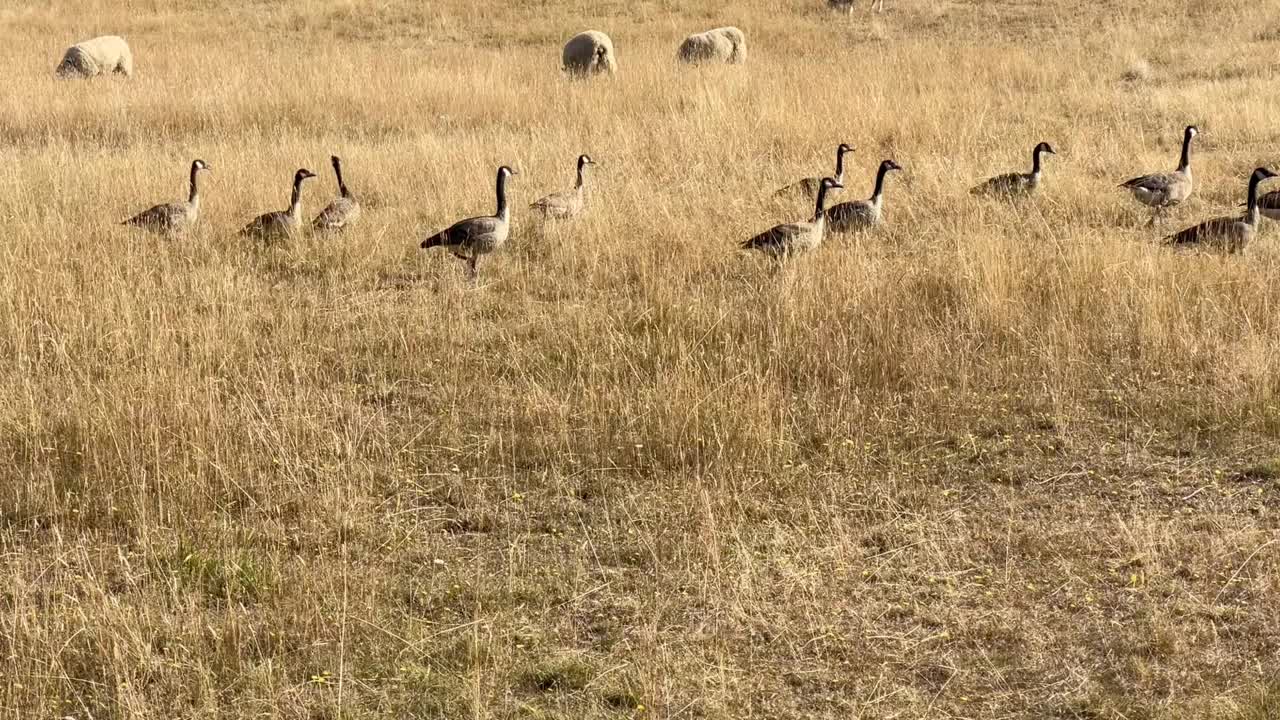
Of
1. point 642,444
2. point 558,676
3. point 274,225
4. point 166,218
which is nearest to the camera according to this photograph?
point 558,676

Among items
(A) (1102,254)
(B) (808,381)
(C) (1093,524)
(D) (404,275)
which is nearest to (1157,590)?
(C) (1093,524)

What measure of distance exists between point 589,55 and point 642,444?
55.6 ft

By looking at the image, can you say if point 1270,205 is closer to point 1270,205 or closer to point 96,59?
point 1270,205

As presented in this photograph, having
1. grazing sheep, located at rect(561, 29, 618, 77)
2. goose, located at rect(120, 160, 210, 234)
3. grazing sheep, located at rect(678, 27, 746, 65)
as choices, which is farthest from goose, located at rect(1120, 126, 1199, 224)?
grazing sheep, located at rect(678, 27, 746, 65)

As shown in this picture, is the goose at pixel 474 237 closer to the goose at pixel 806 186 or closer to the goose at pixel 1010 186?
the goose at pixel 806 186

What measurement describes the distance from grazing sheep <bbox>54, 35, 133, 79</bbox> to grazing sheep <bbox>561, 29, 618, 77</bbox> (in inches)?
310

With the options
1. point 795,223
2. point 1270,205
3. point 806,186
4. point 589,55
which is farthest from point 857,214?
point 589,55

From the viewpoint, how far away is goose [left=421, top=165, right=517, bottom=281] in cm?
1007

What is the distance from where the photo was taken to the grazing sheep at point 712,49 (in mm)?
23406

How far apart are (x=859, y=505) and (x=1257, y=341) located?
3324mm

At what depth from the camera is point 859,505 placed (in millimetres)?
6082

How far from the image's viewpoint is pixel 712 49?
77.6 ft

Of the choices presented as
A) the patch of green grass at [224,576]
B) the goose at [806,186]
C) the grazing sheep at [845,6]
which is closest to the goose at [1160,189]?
the goose at [806,186]

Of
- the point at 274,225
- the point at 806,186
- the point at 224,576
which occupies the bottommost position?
the point at 224,576
